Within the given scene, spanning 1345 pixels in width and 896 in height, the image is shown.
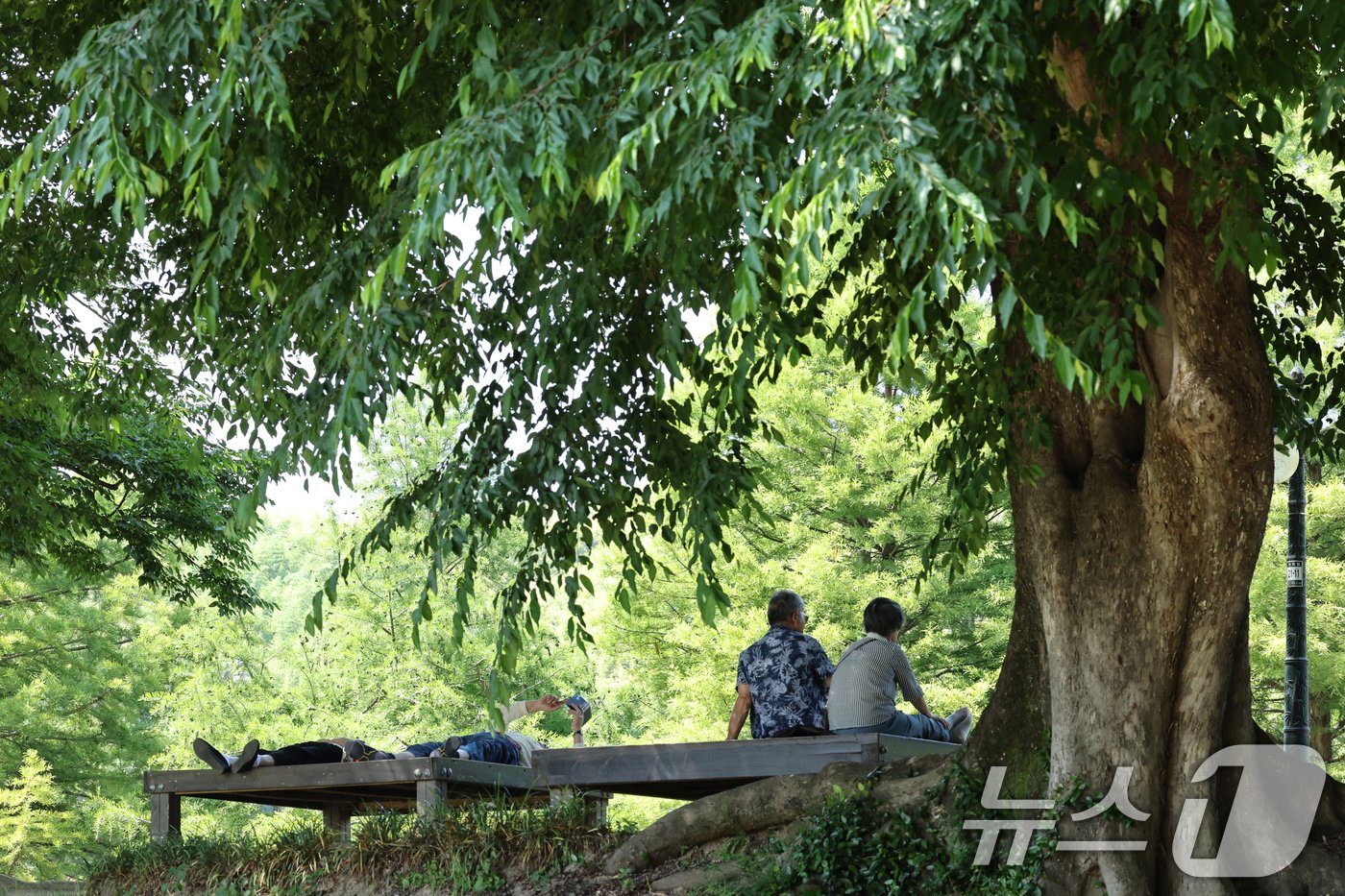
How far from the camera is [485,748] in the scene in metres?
9.16

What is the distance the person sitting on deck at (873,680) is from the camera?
8.40m

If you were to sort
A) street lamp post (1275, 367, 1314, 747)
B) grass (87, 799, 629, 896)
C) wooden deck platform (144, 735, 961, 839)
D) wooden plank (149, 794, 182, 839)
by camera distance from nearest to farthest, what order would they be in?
grass (87, 799, 629, 896)
wooden deck platform (144, 735, 961, 839)
wooden plank (149, 794, 182, 839)
street lamp post (1275, 367, 1314, 747)

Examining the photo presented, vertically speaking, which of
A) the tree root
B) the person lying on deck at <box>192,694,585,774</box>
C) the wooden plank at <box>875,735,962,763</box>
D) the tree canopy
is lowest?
the tree root

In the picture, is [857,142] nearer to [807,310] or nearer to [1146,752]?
[807,310]

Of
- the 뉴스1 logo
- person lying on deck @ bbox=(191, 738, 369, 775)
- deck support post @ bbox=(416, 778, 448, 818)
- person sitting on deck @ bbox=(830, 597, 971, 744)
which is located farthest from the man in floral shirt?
person lying on deck @ bbox=(191, 738, 369, 775)

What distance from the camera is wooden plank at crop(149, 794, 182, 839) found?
9.66 meters

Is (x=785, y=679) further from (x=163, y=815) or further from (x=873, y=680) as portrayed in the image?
(x=163, y=815)

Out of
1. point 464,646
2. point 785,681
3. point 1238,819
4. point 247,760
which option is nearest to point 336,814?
point 247,760

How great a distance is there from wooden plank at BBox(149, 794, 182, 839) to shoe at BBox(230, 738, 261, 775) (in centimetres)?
91

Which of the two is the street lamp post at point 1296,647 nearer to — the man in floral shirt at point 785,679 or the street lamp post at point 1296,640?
the street lamp post at point 1296,640

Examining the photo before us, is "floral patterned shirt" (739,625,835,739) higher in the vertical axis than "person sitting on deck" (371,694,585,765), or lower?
higher

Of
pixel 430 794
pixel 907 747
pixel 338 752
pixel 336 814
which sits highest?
pixel 338 752

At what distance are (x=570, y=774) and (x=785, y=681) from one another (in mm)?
1503

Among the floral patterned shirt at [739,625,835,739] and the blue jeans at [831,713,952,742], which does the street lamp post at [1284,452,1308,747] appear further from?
the floral patterned shirt at [739,625,835,739]
